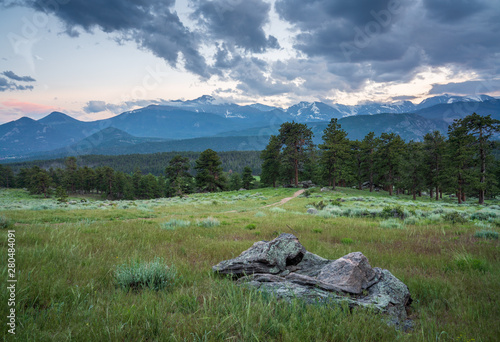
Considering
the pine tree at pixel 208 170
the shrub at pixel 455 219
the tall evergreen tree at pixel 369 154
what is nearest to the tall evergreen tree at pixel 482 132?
the tall evergreen tree at pixel 369 154

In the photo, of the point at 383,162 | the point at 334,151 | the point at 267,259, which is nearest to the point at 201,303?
the point at 267,259

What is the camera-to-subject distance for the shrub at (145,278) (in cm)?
353

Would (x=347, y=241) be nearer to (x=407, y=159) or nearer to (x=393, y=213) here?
(x=393, y=213)

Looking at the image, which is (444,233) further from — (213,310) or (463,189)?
(463,189)

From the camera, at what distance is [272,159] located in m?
59.0

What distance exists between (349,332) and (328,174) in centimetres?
5284

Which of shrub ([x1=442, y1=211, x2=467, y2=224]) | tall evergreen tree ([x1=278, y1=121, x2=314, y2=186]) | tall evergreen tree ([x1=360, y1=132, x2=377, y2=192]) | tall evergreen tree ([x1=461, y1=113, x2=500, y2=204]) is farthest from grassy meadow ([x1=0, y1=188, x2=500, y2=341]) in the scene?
tall evergreen tree ([x1=360, y1=132, x2=377, y2=192])

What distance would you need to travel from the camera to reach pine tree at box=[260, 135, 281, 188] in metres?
57.1

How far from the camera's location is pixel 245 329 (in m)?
2.42

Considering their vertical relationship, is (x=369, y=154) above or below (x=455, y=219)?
above

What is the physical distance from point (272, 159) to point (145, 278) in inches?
2212

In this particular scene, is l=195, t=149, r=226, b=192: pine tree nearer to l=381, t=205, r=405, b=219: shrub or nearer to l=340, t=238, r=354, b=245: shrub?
l=381, t=205, r=405, b=219: shrub

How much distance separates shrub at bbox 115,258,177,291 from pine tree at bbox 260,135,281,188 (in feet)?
172

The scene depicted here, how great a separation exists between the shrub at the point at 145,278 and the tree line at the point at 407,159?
4557cm
